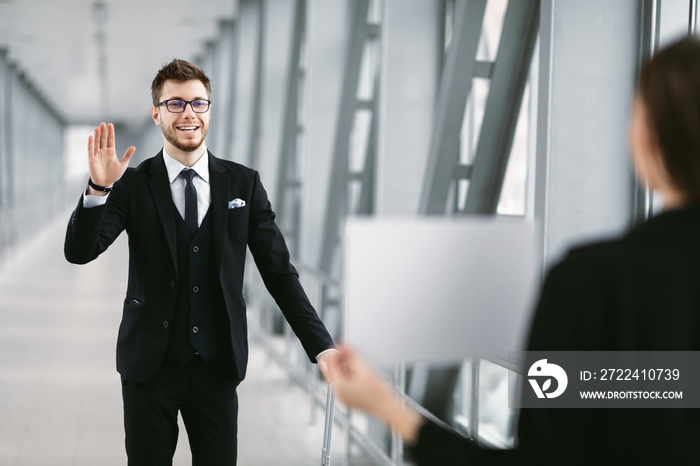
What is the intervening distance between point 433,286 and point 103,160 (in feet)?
3.40

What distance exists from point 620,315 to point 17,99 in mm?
17206

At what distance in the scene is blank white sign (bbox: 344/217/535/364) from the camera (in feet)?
3.21

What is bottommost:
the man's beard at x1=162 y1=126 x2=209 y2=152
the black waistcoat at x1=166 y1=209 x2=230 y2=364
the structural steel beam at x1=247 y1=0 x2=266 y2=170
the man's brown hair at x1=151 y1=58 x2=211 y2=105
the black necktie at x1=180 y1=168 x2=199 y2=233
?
the black waistcoat at x1=166 y1=209 x2=230 y2=364

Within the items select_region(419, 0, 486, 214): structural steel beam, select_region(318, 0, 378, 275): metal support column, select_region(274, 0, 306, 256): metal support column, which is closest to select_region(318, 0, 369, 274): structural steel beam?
select_region(318, 0, 378, 275): metal support column

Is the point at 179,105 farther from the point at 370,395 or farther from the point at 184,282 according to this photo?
the point at 370,395

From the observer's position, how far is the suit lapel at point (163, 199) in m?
1.82

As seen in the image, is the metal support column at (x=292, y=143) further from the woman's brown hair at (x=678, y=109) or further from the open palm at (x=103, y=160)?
the woman's brown hair at (x=678, y=109)

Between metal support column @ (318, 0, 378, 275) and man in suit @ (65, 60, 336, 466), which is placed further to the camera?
metal support column @ (318, 0, 378, 275)

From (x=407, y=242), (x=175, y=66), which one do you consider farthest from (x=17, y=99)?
(x=407, y=242)

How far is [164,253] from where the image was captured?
6.04 feet

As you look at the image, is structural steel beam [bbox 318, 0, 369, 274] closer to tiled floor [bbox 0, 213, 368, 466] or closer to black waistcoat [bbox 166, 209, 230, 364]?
tiled floor [bbox 0, 213, 368, 466]

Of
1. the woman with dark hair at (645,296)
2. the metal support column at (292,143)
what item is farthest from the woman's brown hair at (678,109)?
the metal support column at (292,143)

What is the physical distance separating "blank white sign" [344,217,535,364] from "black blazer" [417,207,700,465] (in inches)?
6.8

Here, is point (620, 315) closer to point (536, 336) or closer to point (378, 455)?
point (536, 336)
